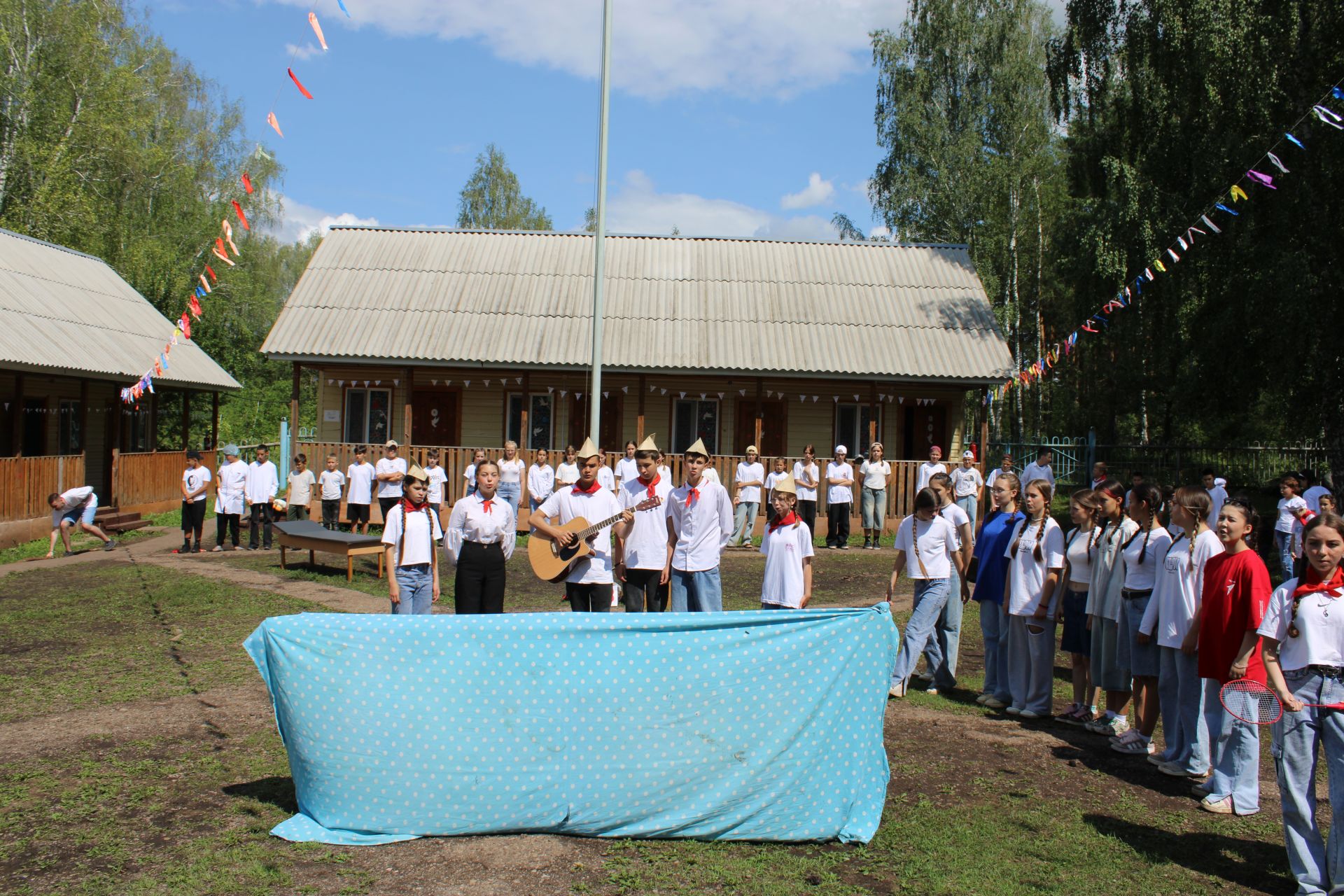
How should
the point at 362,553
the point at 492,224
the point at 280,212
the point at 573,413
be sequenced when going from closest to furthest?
1. the point at 362,553
2. the point at 573,413
3. the point at 280,212
4. the point at 492,224

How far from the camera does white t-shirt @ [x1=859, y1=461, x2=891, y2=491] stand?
18.0m

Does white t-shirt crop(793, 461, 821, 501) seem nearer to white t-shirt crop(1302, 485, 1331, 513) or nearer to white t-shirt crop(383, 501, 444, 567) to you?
white t-shirt crop(1302, 485, 1331, 513)

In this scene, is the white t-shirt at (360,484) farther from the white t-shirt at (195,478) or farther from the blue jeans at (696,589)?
the blue jeans at (696,589)

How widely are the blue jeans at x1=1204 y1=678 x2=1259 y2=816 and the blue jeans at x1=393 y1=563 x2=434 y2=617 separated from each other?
5302 mm

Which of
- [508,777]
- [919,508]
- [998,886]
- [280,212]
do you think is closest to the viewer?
[998,886]

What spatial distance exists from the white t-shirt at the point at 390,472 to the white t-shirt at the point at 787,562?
1127cm

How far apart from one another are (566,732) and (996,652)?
430 cm

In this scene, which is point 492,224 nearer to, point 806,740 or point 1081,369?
point 1081,369

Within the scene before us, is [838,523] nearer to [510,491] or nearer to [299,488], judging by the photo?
[510,491]

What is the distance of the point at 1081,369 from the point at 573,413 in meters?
20.0

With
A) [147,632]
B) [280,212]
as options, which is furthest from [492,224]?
[147,632]

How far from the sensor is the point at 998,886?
182 inches

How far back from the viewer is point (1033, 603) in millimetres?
7391

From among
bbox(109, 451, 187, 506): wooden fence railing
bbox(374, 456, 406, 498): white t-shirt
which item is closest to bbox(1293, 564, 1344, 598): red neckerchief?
bbox(374, 456, 406, 498): white t-shirt
